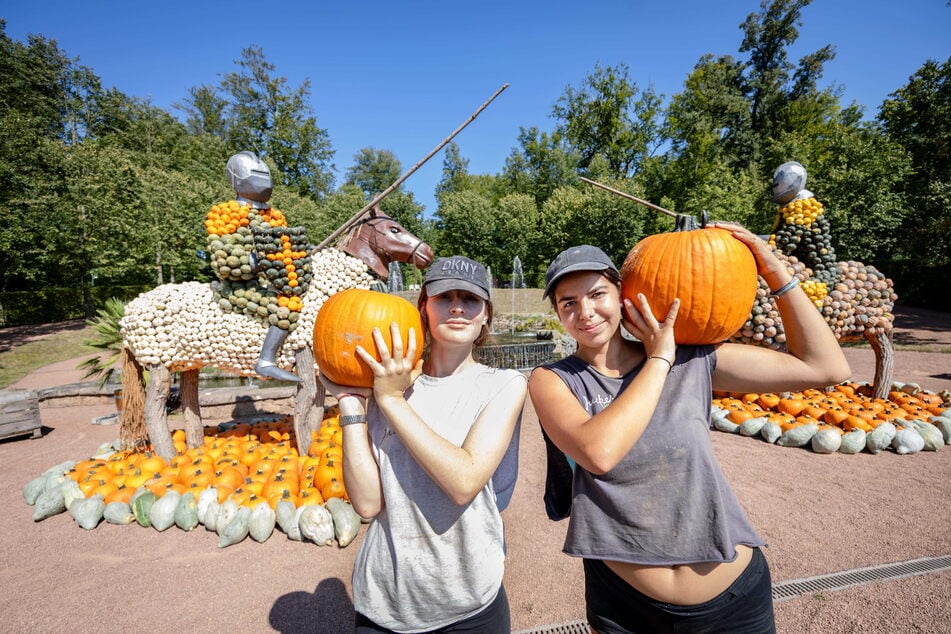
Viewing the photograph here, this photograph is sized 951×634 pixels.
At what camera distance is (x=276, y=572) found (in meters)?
3.48

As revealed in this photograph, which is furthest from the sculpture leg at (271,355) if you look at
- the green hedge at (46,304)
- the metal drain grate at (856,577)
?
the green hedge at (46,304)

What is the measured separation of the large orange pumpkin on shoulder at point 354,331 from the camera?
1.65 metres

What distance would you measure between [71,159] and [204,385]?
14.3m

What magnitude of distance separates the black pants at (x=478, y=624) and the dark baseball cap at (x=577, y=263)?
125cm

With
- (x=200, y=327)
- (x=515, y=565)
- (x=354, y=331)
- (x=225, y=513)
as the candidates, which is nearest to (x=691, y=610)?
(x=354, y=331)

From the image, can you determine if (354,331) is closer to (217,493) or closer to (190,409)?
(217,493)

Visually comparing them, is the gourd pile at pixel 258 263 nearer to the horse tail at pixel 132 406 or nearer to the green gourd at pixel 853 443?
the horse tail at pixel 132 406

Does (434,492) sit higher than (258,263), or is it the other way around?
(258,263)

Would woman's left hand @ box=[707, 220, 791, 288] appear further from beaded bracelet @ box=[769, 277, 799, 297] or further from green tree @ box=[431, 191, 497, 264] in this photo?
green tree @ box=[431, 191, 497, 264]

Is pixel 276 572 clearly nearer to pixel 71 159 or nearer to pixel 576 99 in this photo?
pixel 71 159

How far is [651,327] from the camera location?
150 cm

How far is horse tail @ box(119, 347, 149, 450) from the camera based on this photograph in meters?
4.87

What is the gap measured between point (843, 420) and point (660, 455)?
261 inches

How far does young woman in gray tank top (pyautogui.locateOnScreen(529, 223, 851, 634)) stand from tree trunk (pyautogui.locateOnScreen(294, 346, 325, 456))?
3.92 meters
